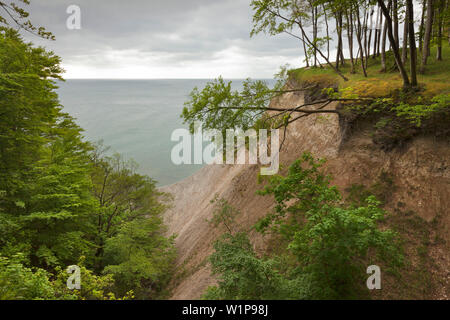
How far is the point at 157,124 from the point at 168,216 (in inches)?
2311

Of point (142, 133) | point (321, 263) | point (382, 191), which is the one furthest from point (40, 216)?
point (142, 133)

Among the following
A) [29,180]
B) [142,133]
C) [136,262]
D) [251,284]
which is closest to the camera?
[251,284]

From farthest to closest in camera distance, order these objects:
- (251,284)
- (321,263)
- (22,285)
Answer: (321,263)
(251,284)
(22,285)

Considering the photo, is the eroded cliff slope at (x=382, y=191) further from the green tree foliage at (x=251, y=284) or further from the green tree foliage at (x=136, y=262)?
the green tree foliage at (x=251, y=284)

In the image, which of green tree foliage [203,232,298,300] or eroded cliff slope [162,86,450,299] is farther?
eroded cliff slope [162,86,450,299]

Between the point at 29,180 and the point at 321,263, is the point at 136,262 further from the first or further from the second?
the point at 321,263

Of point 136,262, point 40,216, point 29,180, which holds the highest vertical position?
point 29,180

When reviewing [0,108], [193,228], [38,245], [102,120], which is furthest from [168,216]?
[102,120]

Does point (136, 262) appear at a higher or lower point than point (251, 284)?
lower

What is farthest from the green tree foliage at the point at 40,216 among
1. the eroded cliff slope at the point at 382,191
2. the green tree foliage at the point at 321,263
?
the green tree foliage at the point at 321,263

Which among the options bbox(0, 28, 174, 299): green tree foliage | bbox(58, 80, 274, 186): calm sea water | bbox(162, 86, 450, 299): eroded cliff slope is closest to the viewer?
bbox(0, 28, 174, 299): green tree foliage

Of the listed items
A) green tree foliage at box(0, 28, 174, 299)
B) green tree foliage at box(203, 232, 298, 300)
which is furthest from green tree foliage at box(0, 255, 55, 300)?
green tree foliage at box(203, 232, 298, 300)

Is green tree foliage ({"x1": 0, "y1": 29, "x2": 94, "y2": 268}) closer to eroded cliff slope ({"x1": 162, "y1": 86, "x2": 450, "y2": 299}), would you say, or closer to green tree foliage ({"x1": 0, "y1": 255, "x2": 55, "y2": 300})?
green tree foliage ({"x1": 0, "y1": 255, "x2": 55, "y2": 300})

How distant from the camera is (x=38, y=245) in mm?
9602
